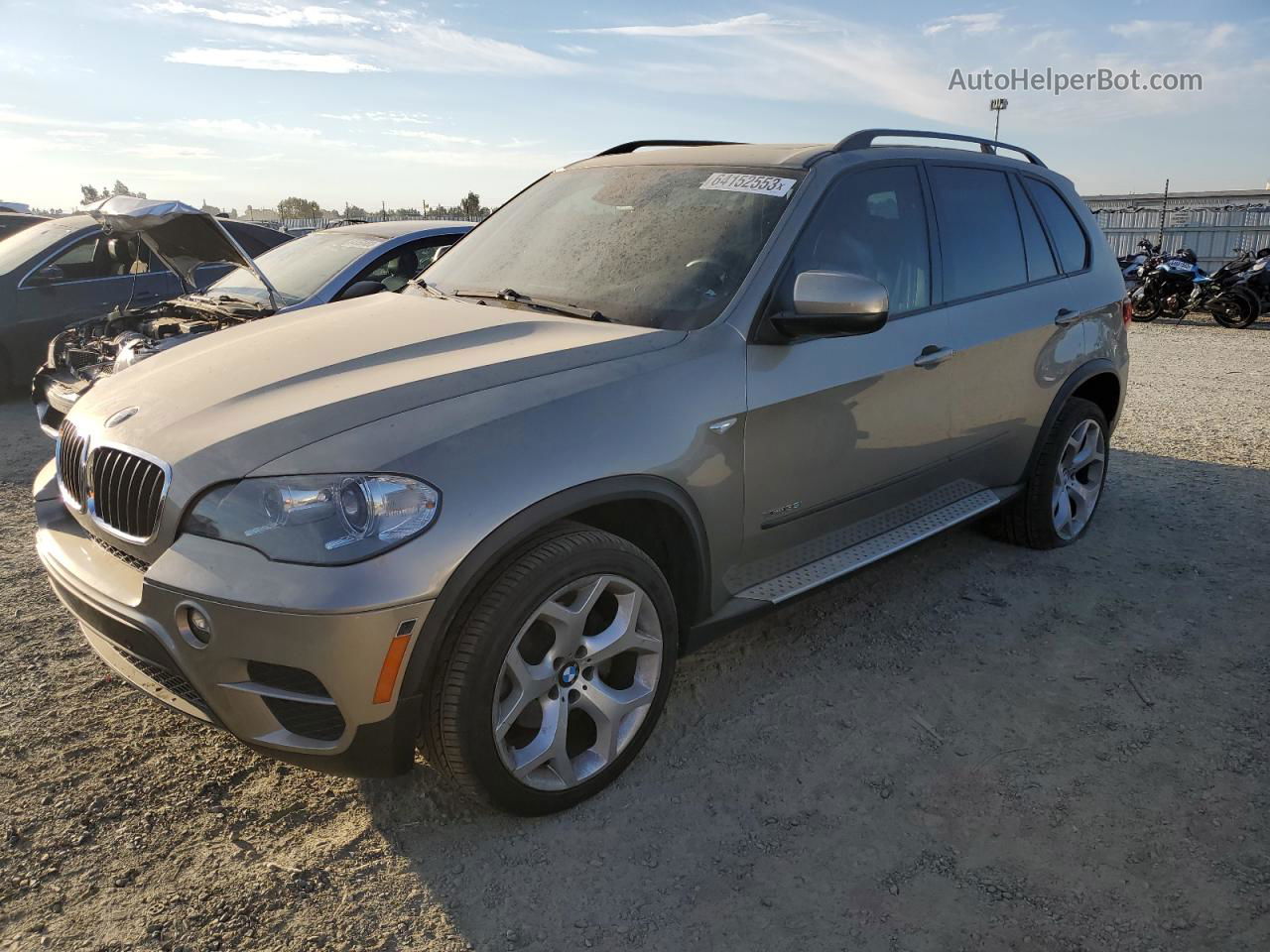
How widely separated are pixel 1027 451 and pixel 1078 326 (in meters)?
0.67

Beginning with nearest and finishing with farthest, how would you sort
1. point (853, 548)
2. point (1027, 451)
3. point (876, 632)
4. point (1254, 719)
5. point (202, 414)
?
point (202, 414)
point (1254, 719)
point (853, 548)
point (876, 632)
point (1027, 451)

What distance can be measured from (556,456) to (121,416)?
1.31 metres

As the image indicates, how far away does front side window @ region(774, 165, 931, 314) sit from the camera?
10.7ft

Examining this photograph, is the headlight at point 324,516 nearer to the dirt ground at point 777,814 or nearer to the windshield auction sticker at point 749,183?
the dirt ground at point 777,814

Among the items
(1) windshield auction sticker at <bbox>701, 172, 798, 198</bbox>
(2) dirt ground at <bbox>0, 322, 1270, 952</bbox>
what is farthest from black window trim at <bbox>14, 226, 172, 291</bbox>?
(1) windshield auction sticker at <bbox>701, 172, 798, 198</bbox>

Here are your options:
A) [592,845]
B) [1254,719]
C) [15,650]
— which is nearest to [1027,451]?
[1254,719]

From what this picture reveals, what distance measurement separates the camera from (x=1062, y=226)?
15.1 ft

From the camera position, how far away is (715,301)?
3043 mm

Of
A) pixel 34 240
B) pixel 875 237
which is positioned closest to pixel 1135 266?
pixel 875 237

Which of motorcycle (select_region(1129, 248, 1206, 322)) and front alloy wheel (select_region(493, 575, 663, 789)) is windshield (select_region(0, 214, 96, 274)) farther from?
motorcycle (select_region(1129, 248, 1206, 322))

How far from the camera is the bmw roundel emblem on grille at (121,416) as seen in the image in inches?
107

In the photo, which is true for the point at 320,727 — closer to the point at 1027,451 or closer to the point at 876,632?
the point at 876,632

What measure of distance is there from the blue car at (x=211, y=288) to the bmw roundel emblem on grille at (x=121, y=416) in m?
2.81

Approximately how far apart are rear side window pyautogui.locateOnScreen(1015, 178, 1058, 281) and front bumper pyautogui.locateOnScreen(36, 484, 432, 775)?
3.39 metres
